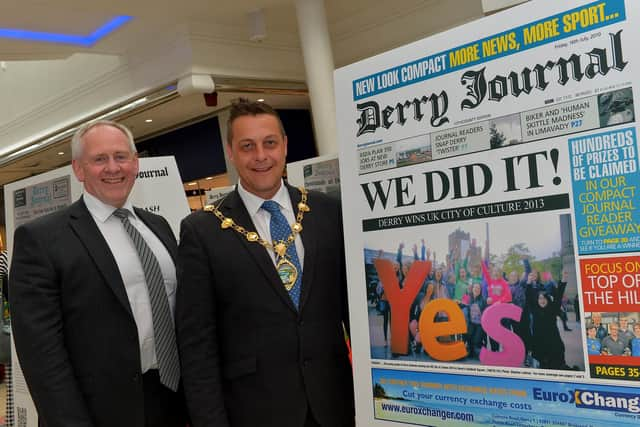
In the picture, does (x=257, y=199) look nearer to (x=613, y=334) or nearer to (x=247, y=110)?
(x=247, y=110)

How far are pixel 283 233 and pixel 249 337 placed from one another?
344mm

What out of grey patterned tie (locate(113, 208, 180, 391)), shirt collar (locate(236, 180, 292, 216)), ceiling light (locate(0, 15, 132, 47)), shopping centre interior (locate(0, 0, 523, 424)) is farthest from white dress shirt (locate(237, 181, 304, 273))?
ceiling light (locate(0, 15, 132, 47))

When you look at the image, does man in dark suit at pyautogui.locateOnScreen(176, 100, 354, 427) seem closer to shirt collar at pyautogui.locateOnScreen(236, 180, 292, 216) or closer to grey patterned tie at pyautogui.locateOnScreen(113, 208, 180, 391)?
shirt collar at pyautogui.locateOnScreen(236, 180, 292, 216)

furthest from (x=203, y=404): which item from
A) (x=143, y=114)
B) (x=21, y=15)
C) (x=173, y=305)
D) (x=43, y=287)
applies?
(x=143, y=114)

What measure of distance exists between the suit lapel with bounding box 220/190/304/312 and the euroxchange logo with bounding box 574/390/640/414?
2.95ft

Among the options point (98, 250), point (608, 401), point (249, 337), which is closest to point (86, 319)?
point (98, 250)

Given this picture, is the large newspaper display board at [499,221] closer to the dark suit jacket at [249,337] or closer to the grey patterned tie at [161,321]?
the dark suit jacket at [249,337]

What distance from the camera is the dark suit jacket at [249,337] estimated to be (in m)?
2.10

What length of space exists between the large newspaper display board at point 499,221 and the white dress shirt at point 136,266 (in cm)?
76

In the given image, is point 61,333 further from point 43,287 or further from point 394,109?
point 394,109

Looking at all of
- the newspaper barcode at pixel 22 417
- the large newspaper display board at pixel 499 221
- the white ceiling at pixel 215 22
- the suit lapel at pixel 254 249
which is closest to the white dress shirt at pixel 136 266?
the suit lapel at pixel 254 249

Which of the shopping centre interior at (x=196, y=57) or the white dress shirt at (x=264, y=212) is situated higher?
the shopping centre interior at (x=196, y=57)

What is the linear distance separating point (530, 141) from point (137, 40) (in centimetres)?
703

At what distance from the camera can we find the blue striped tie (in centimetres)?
214
